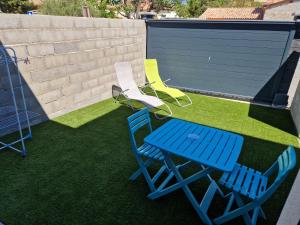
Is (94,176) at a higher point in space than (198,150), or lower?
lower

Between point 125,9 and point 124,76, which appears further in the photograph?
point 125,9

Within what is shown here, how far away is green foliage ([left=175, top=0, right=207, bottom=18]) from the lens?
37.3 meters

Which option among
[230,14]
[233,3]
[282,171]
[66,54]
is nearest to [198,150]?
[282,171]

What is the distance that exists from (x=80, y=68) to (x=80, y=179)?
10.1 ft

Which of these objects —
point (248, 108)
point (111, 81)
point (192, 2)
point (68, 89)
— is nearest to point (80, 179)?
point (68, 89)

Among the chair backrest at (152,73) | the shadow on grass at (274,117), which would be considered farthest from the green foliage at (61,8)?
the shadow on grass at (274,117)

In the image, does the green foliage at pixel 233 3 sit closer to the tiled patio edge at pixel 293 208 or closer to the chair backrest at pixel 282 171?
the chair backrest at pixel 282 171

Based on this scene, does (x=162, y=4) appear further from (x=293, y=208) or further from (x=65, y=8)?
(x=293, y=208)

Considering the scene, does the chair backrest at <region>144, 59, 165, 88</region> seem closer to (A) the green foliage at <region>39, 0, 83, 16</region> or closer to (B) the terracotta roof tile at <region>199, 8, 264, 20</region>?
(A) the green foliage at <region>39, 0, 83, 16</region>

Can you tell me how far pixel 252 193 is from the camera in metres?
2.12

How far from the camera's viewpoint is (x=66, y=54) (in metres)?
4.84

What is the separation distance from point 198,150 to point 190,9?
1634 inches

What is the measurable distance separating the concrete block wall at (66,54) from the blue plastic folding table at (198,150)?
3.05 metres

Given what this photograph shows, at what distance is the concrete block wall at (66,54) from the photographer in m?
3.98
